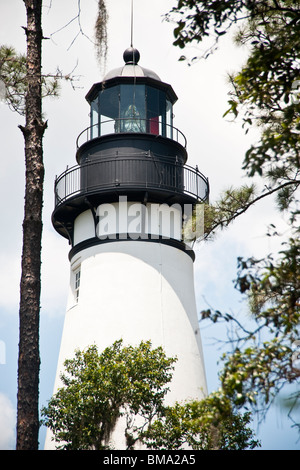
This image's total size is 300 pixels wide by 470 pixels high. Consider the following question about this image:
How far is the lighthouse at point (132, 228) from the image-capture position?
66.7 feet

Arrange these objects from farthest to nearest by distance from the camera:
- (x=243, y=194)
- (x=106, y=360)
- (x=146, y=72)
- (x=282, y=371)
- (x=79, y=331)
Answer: (x=146, y=72)
(x=79, y=331)
(x=106, y=360)
(x=243, y=194)
(x=282, y=371)

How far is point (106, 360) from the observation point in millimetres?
16094

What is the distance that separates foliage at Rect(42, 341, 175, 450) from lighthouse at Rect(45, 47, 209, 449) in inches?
144

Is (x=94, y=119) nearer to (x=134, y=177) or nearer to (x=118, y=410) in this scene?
(x=134, y=177)

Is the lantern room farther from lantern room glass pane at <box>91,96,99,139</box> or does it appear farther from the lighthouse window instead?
the lighthouse window

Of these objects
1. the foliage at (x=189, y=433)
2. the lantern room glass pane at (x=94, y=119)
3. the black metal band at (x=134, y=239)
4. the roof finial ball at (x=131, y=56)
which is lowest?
the foliage at (x=189, y=433)

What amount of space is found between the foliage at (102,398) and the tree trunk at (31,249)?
3.69 metres

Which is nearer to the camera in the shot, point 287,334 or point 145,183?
point 287,334

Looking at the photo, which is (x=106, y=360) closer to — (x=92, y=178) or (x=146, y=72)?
(x=92, y=178)

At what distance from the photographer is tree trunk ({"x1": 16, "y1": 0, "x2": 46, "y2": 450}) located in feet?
37.4

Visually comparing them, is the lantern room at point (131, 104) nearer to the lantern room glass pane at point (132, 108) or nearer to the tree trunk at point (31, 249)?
the lantern room glass pane at point (132, 108)

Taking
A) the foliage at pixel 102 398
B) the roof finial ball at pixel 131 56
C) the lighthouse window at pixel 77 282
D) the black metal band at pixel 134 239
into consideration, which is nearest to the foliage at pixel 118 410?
the foliage at pixel 102 398

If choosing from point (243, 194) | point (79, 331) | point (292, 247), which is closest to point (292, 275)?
point (292, 247)

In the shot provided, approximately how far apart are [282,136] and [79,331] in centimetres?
1213
